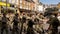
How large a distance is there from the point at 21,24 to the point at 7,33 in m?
1.30

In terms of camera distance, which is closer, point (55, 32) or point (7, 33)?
point (55, 32)

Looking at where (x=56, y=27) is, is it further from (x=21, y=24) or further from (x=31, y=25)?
(x=21, y=24)

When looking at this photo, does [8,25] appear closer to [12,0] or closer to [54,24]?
[54,24]

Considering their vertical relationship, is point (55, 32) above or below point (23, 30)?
above

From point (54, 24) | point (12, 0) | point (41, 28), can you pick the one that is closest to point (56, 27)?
point (54, 24)

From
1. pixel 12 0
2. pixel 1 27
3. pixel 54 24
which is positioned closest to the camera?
pixel 54 24

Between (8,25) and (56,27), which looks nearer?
(56,27)

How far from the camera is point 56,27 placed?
11602 millimetres

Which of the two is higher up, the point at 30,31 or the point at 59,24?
the point at 59,24

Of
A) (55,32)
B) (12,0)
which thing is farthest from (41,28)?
(12,0)

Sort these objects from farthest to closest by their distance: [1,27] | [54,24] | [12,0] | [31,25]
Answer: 1. [12,0]
2. [1,27]
3. [31,25]
4. [54,24]

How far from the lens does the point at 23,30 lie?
674 inches

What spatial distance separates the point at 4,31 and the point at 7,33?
0.34 metres

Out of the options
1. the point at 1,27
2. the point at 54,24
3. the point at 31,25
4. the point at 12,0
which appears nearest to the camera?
the point at 54,24
